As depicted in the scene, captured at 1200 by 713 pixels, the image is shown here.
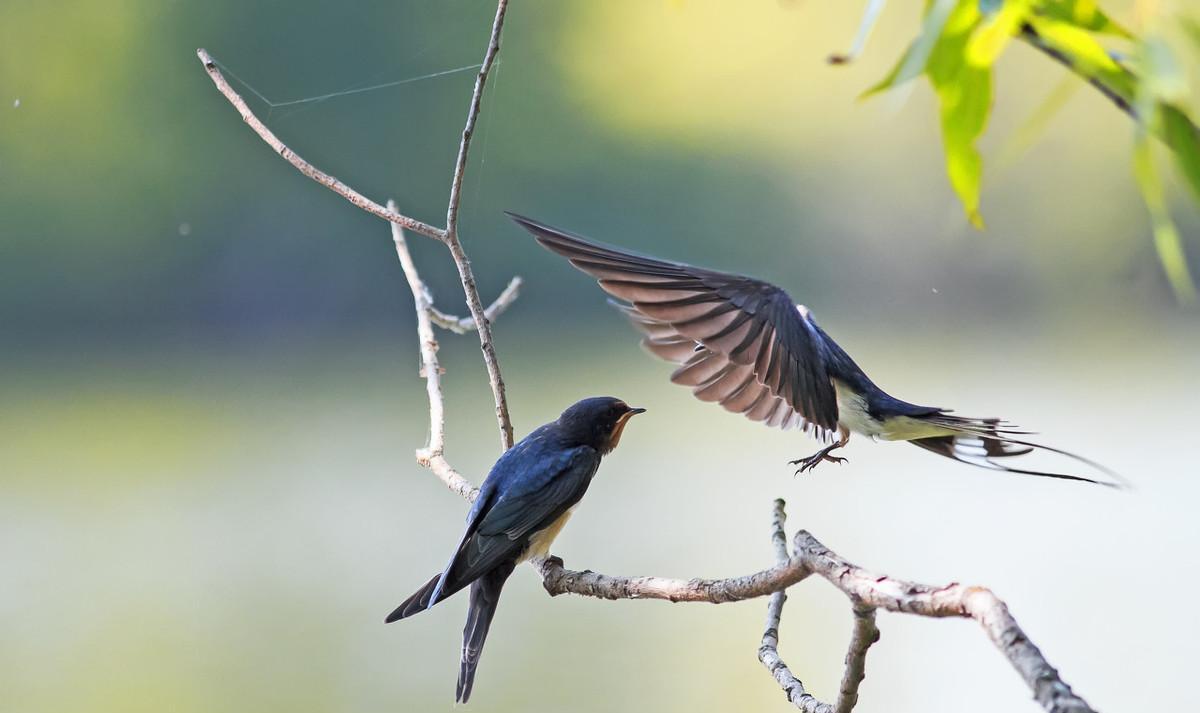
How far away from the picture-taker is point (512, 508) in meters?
1.47

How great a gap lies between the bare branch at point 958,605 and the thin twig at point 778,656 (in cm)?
9

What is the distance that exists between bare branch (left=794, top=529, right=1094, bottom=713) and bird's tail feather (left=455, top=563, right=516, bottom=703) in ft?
2.32

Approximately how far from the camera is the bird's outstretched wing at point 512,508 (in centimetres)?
140

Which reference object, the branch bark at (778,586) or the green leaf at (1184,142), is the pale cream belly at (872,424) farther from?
the green leaf at (1184,142)

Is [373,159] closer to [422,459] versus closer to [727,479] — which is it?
[727,479]

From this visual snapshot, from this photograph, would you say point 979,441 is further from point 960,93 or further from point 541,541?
point 960,93

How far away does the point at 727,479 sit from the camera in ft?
14.5

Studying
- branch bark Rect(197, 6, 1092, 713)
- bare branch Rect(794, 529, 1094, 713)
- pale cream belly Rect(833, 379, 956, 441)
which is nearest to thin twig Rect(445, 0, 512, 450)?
branch bark Rect(197, 6, 1092, 713)

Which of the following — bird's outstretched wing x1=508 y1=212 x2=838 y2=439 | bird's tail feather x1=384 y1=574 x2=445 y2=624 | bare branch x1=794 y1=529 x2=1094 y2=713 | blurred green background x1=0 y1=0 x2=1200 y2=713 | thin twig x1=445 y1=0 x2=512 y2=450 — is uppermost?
blurred green background x1=0 y1=0 x2=1200 y2=713

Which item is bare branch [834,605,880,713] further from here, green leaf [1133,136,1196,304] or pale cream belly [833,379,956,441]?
pale cream belly [833,379,956,441]

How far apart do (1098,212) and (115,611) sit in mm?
4769

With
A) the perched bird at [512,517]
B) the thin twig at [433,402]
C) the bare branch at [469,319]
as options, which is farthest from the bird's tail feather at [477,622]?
the bare branch at [469,319]

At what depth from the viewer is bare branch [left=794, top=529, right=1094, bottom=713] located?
0.52 meters

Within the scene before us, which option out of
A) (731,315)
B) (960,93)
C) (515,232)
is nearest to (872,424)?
(731,315)
